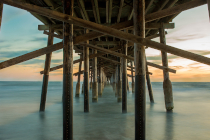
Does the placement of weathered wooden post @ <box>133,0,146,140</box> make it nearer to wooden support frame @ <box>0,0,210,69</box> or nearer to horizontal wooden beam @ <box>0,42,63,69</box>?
wooden support frame @ <box>0,0,210,69</box>

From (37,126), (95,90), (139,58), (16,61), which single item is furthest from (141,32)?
(95,90)

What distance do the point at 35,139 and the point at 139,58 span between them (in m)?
3.46

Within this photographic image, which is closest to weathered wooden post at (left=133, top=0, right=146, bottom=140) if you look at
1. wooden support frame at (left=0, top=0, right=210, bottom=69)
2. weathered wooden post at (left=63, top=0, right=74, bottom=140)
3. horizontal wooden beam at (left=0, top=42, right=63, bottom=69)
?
wooden support frame at (left=0, top=0, right=210, bottom=69)

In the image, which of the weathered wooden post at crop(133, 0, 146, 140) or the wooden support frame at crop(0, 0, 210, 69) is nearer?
the wooden support frame at crop(0, 0, 210, 69)

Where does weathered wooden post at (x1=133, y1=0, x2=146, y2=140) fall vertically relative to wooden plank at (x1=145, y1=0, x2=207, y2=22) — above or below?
below

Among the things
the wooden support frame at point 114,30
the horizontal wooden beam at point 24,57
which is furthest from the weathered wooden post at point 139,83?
the horizontal wooden beam at point 24,57

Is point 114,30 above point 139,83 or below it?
above

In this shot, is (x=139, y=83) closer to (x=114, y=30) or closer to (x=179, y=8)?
(x=114, y=30)

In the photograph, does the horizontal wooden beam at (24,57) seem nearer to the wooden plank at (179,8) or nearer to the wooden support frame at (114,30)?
the wooden support frame at (114,30)

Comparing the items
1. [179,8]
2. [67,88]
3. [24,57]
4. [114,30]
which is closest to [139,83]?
[114,30]

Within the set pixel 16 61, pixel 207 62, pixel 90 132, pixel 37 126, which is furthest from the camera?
pixel 37 126

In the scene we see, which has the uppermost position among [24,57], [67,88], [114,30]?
[114,30]

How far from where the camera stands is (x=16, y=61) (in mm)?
4316

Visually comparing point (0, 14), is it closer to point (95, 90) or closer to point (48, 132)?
point (48, 132)
